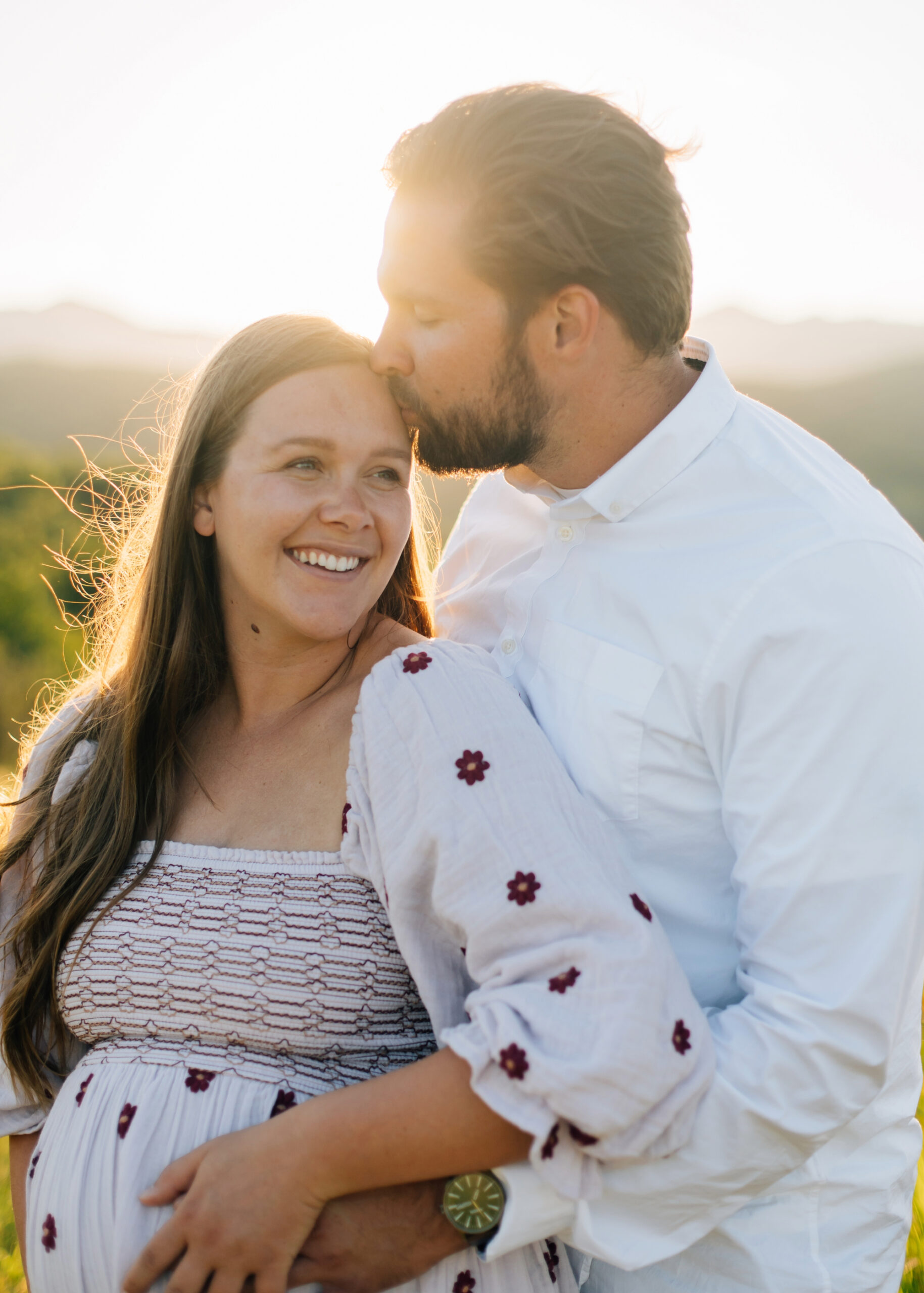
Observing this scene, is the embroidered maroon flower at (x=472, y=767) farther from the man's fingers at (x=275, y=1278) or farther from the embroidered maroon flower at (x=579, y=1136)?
the man's fingers at (x=275, y=1278)

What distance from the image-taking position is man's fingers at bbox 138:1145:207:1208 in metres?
1.61

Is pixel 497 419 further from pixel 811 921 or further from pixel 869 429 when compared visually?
pixel 869 429

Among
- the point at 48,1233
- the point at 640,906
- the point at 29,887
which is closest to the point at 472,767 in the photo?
the point at 640,906

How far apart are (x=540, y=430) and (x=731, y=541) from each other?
569 millimetres

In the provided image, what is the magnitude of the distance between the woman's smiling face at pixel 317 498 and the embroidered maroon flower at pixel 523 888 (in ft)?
2.89

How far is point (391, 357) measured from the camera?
2150 millimetres

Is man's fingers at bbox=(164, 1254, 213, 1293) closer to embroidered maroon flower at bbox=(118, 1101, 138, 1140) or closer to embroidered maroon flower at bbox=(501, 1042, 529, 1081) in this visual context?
embroidered maroon flower at bbox=(118, 1101, 138, 1140)

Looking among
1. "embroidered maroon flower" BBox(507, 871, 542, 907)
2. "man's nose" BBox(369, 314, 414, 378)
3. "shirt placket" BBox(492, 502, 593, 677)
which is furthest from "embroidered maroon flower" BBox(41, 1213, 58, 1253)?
"man's nose" BBox(369, 314, 414, 378)

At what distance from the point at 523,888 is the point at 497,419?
112 centimetres

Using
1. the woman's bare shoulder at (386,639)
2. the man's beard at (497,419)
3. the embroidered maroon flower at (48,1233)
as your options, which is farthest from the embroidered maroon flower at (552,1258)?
the man's beard at (497,419)

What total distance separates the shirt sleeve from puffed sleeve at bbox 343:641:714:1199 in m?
0.09

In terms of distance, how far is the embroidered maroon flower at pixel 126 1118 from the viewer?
1.73m

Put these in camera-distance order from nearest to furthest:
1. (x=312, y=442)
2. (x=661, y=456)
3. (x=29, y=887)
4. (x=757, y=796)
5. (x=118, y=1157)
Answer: (x=757, y=796) → (x=118, y=1157) → (x=661, y=456) → (x=312, y=442) → (x=29, y=887)

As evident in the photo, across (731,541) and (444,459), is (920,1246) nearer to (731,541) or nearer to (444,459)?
(731,541)
